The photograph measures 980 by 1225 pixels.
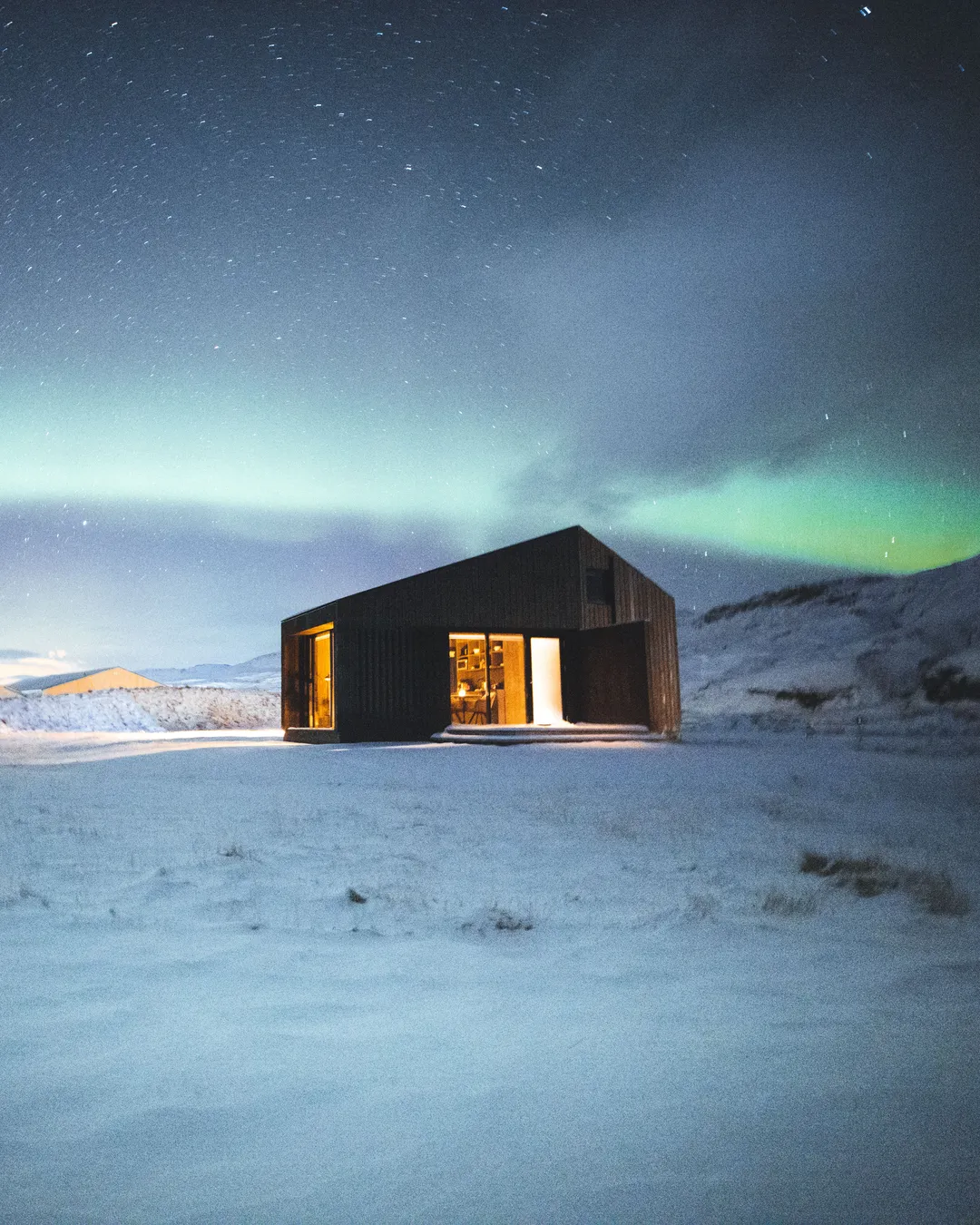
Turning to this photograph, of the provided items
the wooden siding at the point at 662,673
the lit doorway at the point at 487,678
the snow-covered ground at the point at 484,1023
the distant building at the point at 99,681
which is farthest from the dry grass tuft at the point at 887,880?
the distant building at the point at 99,681

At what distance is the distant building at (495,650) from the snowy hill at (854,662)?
4.68m

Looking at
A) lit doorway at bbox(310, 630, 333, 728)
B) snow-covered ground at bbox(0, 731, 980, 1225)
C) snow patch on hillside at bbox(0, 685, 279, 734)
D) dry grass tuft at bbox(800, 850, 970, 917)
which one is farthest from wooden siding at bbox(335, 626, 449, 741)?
snow patch on hillside at bbox(0, 685, 279, 734)

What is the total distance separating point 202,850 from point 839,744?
13.7m

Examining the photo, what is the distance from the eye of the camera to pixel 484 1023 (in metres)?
2.79

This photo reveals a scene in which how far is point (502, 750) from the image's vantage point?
13.8 meters

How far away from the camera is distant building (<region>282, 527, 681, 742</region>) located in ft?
54.4

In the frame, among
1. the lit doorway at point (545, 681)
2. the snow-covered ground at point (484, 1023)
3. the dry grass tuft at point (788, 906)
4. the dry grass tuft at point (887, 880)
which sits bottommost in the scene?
the dry grass tuft at point (887, 880)

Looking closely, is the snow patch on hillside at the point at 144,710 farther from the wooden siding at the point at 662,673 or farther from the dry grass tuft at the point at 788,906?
the dry grass tuft at the point at 788,906

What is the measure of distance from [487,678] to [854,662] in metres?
23.3

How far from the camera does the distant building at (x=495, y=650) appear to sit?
16578 mm

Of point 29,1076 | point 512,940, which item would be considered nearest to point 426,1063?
point 29,1076

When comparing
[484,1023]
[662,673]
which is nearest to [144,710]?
[662,673]

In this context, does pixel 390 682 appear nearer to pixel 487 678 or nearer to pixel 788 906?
pixel 487 678

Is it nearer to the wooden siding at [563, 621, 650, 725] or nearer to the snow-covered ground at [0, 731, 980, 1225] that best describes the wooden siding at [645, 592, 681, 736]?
the wooden siding at [563, 621, 650, 725]
